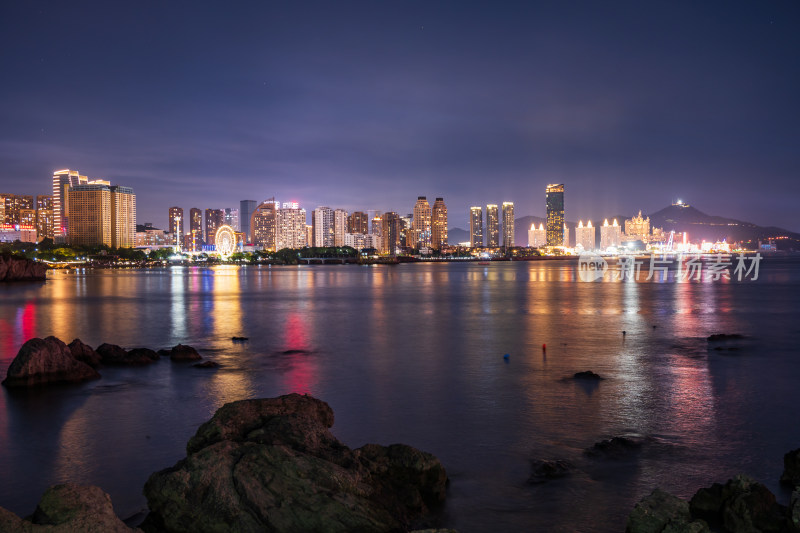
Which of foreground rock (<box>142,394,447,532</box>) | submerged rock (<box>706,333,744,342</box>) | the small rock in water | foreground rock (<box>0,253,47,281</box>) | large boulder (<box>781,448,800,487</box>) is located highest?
foreground rock (<box>0,253,47,281</box>)

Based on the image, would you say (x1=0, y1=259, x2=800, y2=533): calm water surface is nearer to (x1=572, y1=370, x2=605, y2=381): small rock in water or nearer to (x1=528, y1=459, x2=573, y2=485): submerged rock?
(x1=528, y1=459, x2=573, y2=485): submerged rock

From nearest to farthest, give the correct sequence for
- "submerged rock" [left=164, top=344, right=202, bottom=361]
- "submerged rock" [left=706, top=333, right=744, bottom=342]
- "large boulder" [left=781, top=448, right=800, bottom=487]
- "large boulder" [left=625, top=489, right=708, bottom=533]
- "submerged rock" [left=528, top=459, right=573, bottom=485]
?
"large boulder" [left=625, top=489, right=708, bottom=533], "large boulder" [left=781, top=448, right=800, bottom=487], "submerged rock" [left=528, top=459, right=573, bottom=485], "submerged rock" [left=164, top=344, right=202, bottom=361], "submerged rock" [left=706, top=333, right=744, bottom=342]

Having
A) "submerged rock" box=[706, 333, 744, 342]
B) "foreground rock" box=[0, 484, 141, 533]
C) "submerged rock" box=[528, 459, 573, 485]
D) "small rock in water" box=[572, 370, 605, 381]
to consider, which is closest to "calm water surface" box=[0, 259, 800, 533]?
"submerged rock" box=[528, 459, 573, 485]

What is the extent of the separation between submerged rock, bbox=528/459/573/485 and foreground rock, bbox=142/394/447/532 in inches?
83.4

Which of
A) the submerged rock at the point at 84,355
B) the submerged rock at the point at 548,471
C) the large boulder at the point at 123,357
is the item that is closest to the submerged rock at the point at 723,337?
the submerged rock at the point at 548,471

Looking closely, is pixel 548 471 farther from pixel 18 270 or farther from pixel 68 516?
pixel 18 270

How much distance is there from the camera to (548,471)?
421 inches

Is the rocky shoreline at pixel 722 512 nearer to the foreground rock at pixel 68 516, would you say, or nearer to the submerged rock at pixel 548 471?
the submerged rock at pixel 548 471

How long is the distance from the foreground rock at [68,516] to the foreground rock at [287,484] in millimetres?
1078

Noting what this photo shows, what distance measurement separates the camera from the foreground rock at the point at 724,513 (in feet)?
25.2

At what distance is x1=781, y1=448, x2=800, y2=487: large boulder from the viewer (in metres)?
9.99

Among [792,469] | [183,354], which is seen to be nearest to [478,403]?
[792,469]

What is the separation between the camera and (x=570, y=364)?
2195cm

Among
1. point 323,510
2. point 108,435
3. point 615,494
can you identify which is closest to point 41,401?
point 108,435
